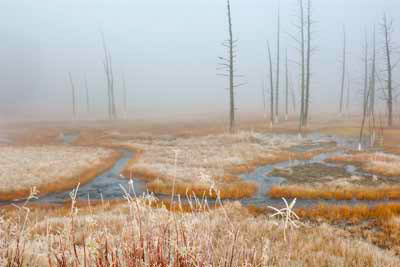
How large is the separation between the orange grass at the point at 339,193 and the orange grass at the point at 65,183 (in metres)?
10.5

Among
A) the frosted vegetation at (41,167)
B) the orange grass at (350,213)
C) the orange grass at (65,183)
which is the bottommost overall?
the orange grass at (65,183)

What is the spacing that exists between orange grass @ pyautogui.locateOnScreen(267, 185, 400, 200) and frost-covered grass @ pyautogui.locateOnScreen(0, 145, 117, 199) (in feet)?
39.6

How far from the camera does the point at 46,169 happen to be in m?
19.0

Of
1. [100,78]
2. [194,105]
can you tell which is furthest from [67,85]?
[194,105]

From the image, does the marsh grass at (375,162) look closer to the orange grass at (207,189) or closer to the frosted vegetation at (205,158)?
the frosted vegetation at (205,158)

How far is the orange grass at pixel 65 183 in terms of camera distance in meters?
14.0

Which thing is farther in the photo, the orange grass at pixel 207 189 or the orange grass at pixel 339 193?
the orange grass at pixel 207 189

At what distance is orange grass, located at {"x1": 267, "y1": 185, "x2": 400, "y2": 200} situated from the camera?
485 inches

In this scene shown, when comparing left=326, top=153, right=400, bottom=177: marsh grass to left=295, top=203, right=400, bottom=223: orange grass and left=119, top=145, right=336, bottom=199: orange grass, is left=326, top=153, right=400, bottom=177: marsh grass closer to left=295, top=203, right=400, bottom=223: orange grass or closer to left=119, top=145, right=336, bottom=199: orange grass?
left=119, top=145, right=336, bottom=199: orange grass

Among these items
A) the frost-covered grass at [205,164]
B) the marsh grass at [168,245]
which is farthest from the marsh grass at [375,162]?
the marsh grass at [168,245]

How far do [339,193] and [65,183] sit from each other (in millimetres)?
14951

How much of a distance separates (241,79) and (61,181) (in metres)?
188

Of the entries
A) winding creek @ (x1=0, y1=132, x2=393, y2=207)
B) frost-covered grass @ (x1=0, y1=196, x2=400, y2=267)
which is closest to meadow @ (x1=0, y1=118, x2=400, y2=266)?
frost-covered grass @ (x1=0, y1=196, x2=400, y2=267)

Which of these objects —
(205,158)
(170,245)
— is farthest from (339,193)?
(170,245)
